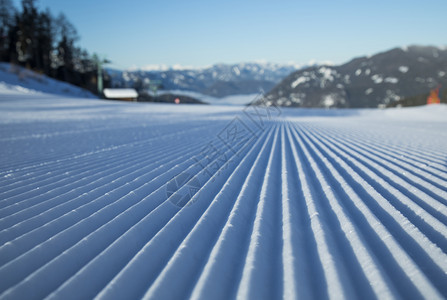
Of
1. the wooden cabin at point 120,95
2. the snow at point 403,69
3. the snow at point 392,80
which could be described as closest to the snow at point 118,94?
the wooden cabin at point 120,95

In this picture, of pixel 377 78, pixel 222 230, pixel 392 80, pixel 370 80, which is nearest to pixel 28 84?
pixel 222 230

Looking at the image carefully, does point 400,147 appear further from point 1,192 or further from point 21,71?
point 21,71

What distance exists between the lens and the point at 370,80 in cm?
12262

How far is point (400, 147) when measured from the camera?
559 cm

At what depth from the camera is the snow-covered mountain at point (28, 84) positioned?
2478 centimetres

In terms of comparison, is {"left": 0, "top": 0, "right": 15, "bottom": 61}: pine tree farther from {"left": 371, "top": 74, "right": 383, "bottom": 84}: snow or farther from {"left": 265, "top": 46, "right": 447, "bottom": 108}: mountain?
{"left": 371, "top": 74, "right": 383, "bottom": 84}: snow

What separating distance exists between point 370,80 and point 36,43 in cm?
12752

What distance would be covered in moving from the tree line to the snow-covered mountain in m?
4.86

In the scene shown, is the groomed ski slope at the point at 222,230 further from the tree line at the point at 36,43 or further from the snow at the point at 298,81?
the snow at the point at 298,81

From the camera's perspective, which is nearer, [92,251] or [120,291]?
[120,291]

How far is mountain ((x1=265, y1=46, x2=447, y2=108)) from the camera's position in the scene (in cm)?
10600

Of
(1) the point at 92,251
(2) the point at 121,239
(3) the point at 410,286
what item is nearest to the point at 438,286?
(3) the point at 410,286

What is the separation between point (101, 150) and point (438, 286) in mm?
5150

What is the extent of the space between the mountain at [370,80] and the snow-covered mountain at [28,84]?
308 feet
